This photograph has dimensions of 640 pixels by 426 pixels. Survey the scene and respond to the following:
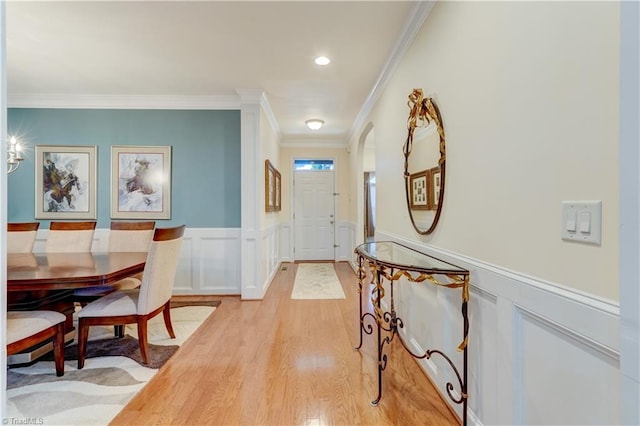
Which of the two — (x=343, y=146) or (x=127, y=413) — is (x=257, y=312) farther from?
(x=343, y=146)

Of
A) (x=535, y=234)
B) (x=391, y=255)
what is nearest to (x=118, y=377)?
(x=391, y=255)

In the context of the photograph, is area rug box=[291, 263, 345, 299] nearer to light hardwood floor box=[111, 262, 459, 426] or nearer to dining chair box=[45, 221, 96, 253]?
light hardwood floor box=[111, 262, 459, 426]

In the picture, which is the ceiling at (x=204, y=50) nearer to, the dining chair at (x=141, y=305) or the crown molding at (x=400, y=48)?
the crown molding at (x=400, y=48)

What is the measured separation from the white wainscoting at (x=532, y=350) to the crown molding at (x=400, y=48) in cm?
154

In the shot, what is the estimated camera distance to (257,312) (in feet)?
10.7

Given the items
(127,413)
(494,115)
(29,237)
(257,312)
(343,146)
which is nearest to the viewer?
(494,115)

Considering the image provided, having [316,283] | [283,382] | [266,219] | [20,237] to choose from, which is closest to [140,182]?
[20,237]

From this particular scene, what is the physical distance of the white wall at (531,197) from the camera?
805 millimetres

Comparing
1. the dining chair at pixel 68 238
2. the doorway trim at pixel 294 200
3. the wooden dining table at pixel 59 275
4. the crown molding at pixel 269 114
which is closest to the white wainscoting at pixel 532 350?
the wooden dining table at pixel 59 275

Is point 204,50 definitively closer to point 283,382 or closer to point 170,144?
point 170,144

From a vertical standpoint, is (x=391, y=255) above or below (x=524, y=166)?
below

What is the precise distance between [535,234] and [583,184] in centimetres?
24

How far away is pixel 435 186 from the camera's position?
1834mm

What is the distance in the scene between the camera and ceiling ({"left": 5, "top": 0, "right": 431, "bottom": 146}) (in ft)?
6.89
